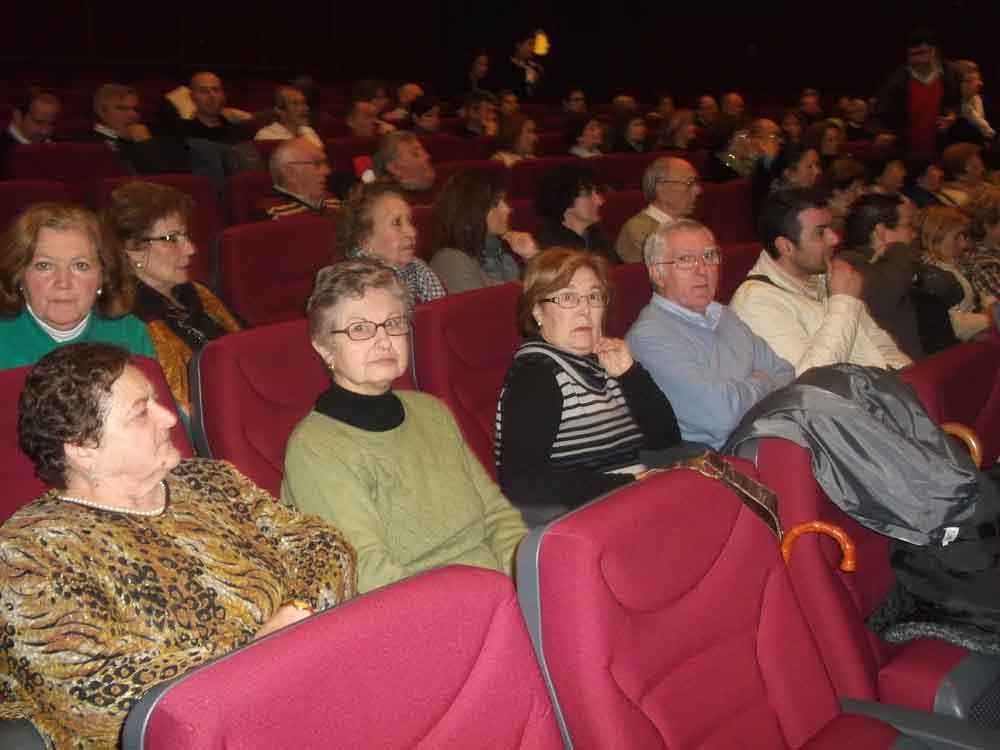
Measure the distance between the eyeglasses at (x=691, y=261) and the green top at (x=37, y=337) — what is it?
1.40 m

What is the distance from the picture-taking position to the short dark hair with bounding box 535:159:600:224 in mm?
4250

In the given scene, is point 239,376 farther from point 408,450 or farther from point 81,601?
point 81,601

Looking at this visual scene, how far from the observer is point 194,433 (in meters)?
2.22

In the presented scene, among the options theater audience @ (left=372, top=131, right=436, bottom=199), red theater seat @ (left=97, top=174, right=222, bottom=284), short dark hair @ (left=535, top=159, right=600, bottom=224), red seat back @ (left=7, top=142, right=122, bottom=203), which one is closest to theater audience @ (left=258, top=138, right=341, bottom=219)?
red theater seat @ (left=97, top=174, right=222, bottom=284)

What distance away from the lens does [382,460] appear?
6.24 feet

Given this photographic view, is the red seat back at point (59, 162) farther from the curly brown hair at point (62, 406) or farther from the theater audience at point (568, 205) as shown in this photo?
the curly brown hair at point (62, 406)

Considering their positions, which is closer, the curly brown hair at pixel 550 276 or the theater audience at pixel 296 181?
the curly brown hair at pixel 550 276

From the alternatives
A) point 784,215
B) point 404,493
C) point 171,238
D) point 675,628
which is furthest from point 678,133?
point 675,628

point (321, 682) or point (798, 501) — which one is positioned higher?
point (321, 682)

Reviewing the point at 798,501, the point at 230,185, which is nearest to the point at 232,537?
the point at 798,501

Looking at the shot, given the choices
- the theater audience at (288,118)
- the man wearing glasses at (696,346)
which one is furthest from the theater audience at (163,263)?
the theater audience at (288,118)

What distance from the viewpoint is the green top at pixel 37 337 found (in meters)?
2.20

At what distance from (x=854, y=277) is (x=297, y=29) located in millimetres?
8526

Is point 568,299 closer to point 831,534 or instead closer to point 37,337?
point 831,534
